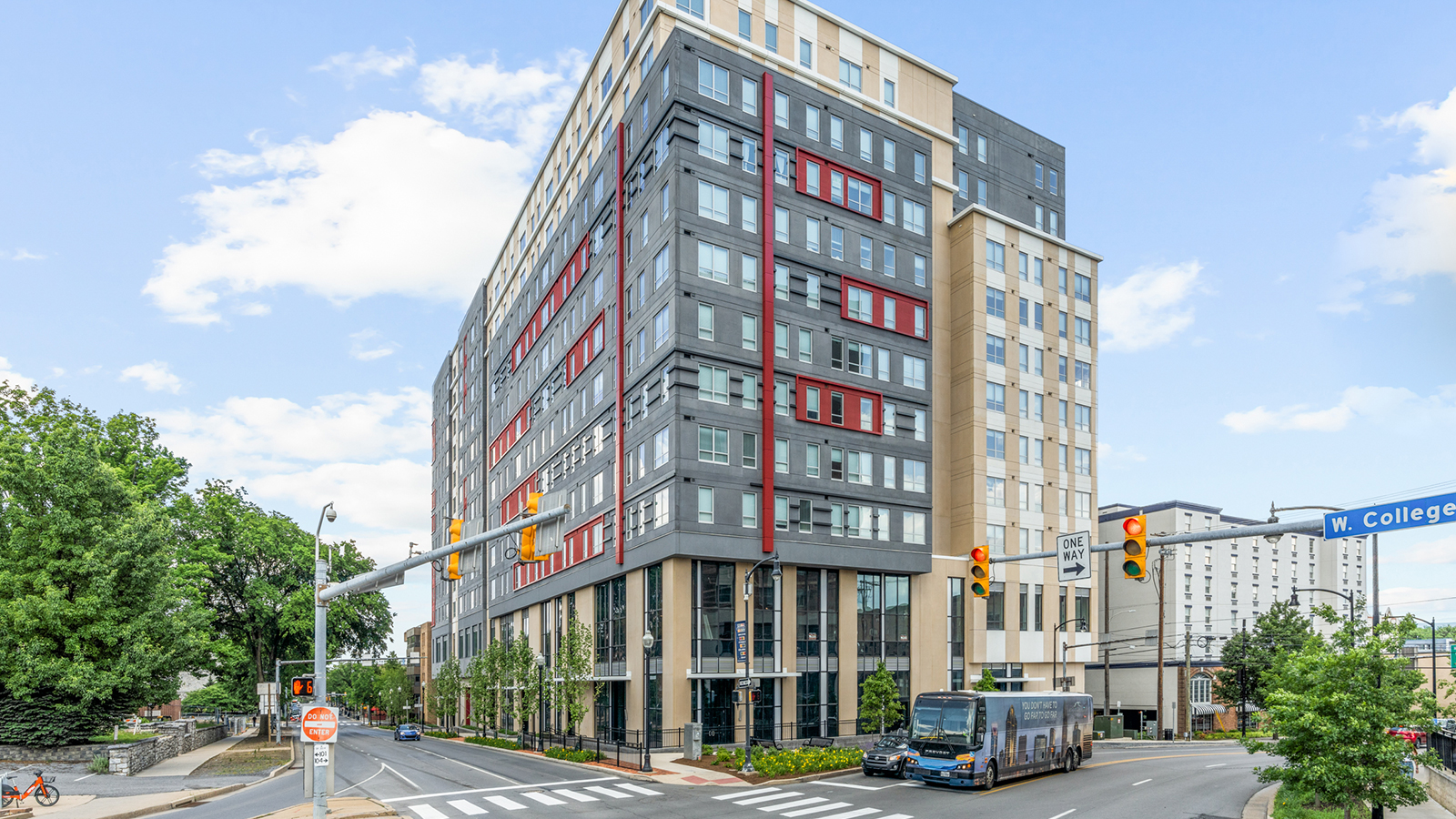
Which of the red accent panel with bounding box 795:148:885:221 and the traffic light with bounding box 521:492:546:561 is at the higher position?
the red accent panel with bounding box 795:148:885:221

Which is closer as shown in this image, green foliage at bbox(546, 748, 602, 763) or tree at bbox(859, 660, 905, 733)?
green foliage at bbox(546, 748, 602, 763)

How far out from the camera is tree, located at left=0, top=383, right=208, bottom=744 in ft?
134

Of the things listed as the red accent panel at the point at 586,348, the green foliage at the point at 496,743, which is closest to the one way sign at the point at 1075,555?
the red accent panel at the point at 586,348

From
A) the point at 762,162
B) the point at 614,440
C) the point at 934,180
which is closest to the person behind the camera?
the point at 762,162

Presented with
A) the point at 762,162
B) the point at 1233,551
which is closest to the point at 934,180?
the point at 762,162

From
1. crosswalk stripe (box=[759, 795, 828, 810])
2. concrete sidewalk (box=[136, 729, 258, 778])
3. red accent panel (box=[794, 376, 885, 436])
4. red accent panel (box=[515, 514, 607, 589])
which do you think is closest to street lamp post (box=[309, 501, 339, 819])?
crosswalk stripe (box=[759, 795, 828, 810])

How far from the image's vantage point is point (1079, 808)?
91.9 ft

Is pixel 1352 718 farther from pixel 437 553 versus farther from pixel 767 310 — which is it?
pixel 767 310

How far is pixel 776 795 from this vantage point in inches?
Answer: 1249

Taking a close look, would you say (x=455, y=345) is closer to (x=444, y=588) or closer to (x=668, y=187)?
(x=444, y=588)

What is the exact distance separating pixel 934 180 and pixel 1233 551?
178 feet

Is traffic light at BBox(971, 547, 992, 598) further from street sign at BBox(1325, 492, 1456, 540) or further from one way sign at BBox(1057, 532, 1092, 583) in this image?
street sign at BBox(1325, 492, 1456, 540)

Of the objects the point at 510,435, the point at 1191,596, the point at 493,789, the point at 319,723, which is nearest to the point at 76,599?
the point at 493,789

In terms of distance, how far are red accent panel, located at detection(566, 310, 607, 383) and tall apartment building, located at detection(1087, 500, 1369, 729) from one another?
47.9m
